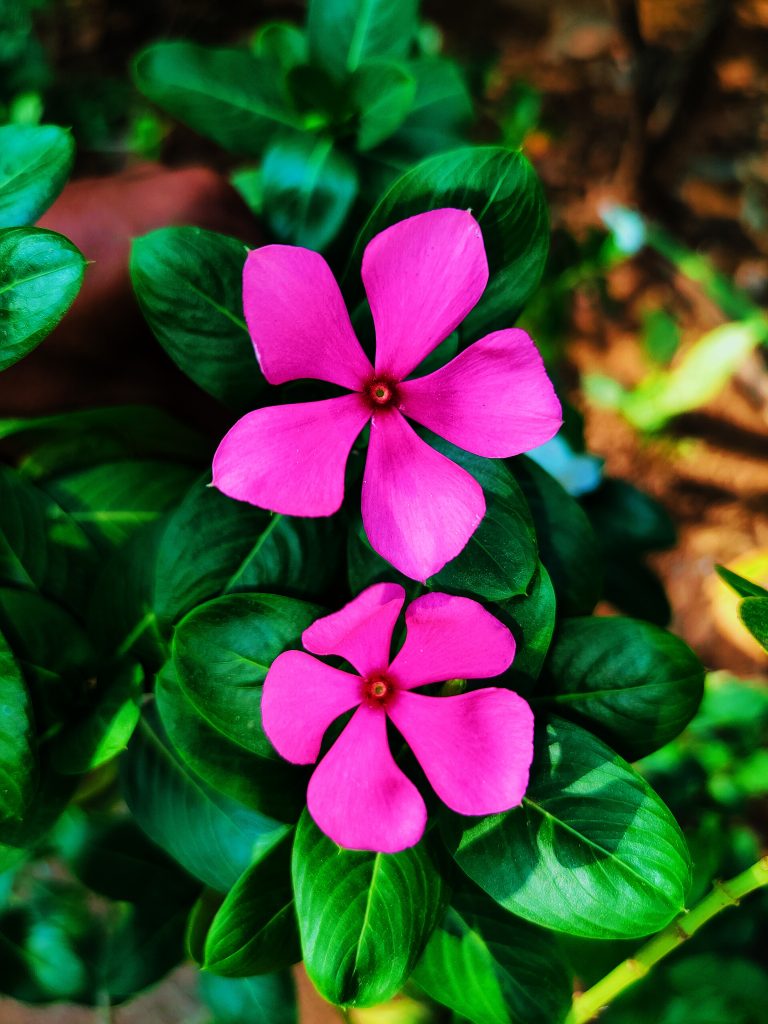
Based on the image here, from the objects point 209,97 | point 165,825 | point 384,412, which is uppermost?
point 209,97

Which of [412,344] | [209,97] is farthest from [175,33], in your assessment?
[412,344]

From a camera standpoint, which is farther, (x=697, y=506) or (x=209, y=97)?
(x=697, y=506)

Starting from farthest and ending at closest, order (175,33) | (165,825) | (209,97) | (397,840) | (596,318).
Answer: (175,33), (596,318), (209,97), (165,825), (397,840)

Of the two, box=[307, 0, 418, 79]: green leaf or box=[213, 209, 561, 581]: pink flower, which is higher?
box=[307, 0, 418, 79]: green leaf

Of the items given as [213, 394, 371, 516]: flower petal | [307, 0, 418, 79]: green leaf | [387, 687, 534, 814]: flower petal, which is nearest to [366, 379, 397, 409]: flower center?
[213, 394, 371, 516]: flower petal

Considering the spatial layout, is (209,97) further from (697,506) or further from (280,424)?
(697,506)

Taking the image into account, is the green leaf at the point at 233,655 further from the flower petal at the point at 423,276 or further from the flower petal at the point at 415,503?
the flower petal at the point at 423,276

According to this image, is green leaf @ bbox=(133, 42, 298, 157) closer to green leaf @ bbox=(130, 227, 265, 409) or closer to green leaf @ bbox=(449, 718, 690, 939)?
green leaf @ bbox=(130, 227, 265, 409)
